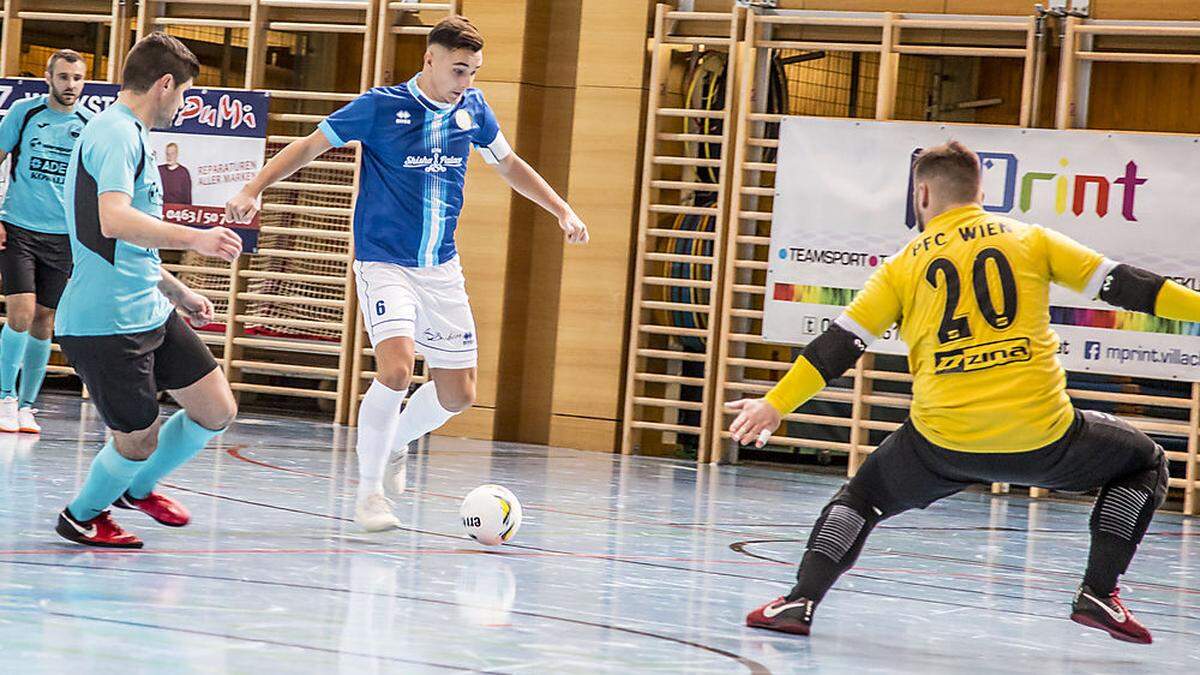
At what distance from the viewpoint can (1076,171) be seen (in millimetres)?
9148

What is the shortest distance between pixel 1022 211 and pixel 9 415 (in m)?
5.79

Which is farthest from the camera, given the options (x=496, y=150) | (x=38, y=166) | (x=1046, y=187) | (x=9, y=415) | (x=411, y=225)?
(x=1046, y=187)

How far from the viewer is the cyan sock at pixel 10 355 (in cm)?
834

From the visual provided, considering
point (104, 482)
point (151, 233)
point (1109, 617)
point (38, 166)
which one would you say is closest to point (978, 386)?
point (1109, 617)

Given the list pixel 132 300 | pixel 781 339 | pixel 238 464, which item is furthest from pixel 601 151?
pixel 132 300

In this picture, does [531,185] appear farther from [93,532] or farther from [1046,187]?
[1046,187]

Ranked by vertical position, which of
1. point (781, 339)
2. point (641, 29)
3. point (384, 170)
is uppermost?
point (641, 29)

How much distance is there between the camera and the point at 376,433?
5.64m

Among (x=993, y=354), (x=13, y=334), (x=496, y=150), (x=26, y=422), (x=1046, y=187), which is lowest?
(x=26, y=422)

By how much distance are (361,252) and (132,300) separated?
4.62ft

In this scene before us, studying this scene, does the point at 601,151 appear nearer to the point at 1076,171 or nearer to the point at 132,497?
the point at 1076,171

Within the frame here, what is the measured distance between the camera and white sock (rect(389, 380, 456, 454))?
612cm

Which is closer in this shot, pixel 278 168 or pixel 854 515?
pixel 854 515

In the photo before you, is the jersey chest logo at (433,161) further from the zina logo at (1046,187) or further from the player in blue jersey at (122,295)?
the zina logo at (1046,187)
